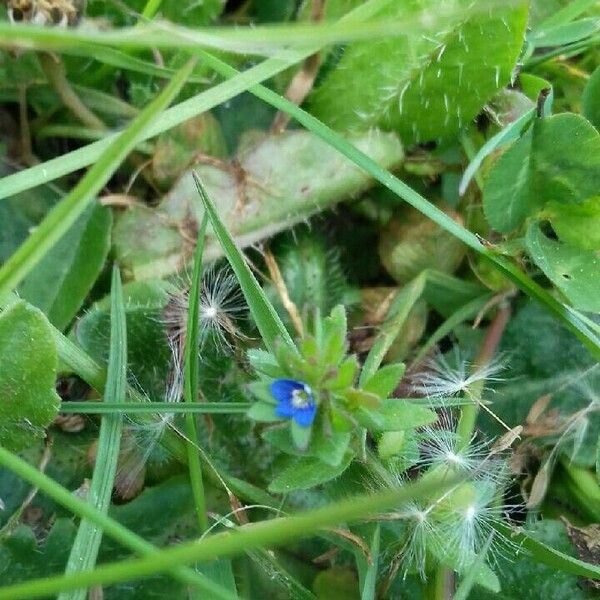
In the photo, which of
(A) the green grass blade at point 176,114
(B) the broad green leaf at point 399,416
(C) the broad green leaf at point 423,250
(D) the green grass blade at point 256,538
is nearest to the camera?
(D) the green grass blade at point 256,538

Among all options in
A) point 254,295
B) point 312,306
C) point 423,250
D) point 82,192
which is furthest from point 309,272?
point 82,192

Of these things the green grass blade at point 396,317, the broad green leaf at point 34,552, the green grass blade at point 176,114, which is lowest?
the broad green leaf at point 34,552

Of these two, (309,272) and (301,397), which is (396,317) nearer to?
(309,272)

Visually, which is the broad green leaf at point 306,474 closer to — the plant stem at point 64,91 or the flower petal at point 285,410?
the flower petal at point 285,410

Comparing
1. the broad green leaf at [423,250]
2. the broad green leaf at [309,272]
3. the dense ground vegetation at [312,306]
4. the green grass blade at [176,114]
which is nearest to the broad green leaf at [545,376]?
the dense ground vegetation at [312,306]

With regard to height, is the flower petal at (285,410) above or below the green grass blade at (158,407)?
above

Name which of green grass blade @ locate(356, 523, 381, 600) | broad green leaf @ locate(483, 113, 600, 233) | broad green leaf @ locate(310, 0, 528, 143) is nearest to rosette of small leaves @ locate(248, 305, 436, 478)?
green grass blade @ locate(356, 523, 381, 600)

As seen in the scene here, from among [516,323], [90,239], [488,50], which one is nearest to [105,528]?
[90,239]
